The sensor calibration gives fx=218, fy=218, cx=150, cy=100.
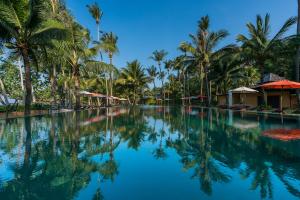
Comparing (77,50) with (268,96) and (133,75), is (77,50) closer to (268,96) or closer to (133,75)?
(268,96)

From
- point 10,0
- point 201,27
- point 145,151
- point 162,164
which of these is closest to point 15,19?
point 10,0

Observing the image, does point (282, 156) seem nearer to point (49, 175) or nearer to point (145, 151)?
point (145, 151)

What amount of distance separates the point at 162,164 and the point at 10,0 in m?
13.9

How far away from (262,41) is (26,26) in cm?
1988

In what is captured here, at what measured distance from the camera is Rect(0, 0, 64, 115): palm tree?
42.1ft

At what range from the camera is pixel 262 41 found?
68.5 feet

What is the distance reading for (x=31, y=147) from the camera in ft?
20.0

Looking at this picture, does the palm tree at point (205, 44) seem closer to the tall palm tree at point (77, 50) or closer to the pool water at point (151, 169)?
the tall palm tree at point (77, 50)

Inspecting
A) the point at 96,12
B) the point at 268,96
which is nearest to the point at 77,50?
the point at 96,12

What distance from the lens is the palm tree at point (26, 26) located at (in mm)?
12827

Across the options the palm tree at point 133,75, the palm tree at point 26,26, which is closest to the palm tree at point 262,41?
the palm tree at point 26,26

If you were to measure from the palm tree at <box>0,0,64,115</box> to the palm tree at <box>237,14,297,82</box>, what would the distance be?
1711 centimetres

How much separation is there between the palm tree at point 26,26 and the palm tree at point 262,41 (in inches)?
673

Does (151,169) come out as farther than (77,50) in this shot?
No
